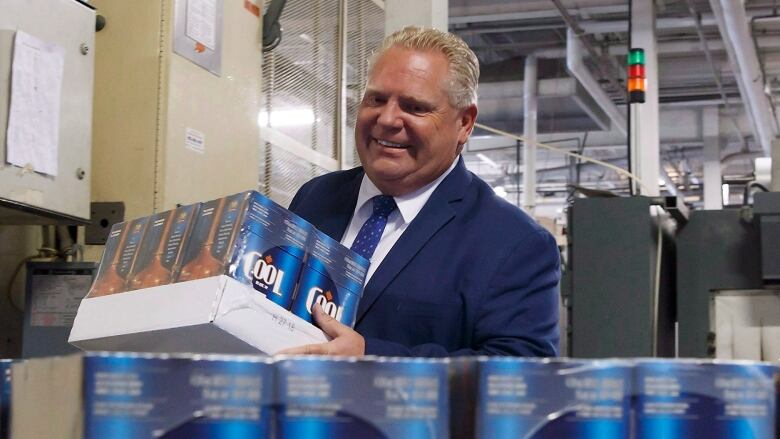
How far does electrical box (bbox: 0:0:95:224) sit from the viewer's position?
196cm

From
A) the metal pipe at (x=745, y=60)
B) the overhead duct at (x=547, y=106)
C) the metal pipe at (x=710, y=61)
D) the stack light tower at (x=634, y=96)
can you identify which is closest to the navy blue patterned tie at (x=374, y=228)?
the stack light tower at (x=634, y=96)

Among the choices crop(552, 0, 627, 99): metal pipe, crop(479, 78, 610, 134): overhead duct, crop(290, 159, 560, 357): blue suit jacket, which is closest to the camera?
crop(290, 159, 560, 357): blue suit jacket

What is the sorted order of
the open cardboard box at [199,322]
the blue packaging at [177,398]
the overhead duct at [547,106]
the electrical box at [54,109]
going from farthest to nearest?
the overhead duct at [547,106] → the electrical box at [54,109] → the open cardboard box at [199,322] → the blue packaging at [177,398]

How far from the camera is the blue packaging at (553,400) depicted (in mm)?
760

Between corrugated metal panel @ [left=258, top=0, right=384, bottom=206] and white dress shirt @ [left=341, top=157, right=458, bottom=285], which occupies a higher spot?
corrugated metal panel @ [left=258, top=0, right=384, bottom=206]

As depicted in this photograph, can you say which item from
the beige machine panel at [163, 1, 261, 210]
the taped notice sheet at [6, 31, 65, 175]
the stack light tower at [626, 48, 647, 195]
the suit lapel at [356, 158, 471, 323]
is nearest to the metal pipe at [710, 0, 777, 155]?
the stack light tower at [626, 48, 647, 195]

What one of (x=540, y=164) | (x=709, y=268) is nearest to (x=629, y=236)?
(x=709, y=268)

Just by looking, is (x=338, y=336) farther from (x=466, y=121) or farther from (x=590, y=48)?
(x=590, y=48)

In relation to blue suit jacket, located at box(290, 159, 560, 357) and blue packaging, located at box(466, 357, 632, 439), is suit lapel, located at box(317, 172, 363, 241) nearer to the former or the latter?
blue suit jacket, located at box(290, 159, 560, 357)

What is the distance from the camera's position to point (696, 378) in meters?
0.77

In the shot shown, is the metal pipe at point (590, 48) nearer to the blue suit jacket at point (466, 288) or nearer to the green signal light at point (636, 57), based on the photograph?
the green signal light at point (636, 57)

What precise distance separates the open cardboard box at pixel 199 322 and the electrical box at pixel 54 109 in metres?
0.62

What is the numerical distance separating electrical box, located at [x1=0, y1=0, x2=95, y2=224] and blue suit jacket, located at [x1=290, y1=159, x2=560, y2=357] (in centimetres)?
74

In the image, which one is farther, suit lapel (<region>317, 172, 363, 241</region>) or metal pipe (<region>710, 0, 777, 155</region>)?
metal pipe (<region>710, 0, 777, 155</region>)
